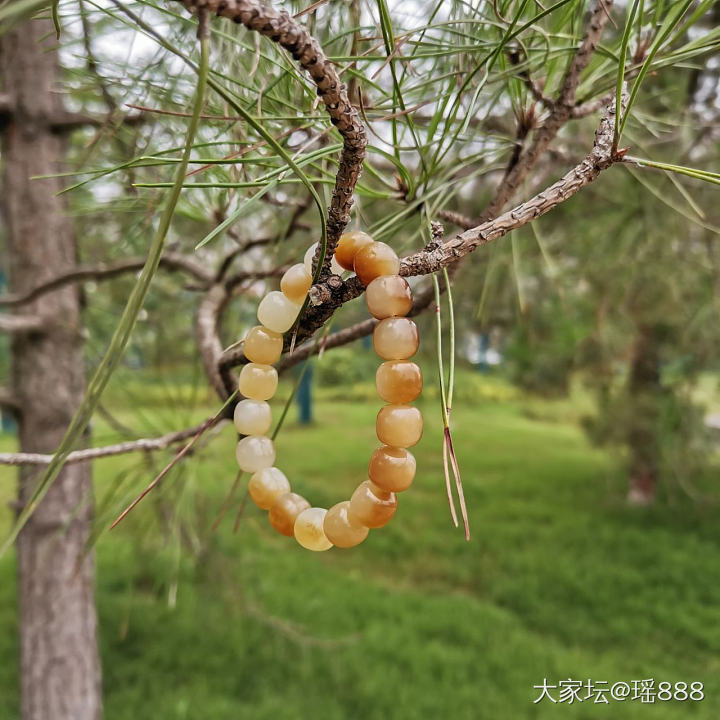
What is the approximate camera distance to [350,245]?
0.23m

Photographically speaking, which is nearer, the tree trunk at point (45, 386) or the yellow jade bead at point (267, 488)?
the yellow jade bead at point (267, 488)

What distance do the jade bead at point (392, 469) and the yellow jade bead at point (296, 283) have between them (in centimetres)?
7

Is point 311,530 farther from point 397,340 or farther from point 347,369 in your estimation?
point 347,369

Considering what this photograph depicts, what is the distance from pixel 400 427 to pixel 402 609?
1579 millimetres

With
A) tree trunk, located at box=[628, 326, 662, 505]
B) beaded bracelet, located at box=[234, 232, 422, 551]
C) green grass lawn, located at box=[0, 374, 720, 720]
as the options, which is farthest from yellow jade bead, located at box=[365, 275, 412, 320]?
tree trunk, located at box=[628, 326, 662, 505]

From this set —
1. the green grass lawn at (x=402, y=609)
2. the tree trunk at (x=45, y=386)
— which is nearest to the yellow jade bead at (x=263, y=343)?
the green grass lawn at (x=402, y=609)

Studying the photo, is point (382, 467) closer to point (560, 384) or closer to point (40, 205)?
point (40, 205)

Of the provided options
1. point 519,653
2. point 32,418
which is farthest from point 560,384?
point 32,418

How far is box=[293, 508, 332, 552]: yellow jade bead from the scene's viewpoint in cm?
24

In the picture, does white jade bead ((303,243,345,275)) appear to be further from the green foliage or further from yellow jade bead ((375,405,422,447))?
the green foliage

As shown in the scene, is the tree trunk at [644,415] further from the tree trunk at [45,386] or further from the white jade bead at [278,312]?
the white jade bead at [278,312]

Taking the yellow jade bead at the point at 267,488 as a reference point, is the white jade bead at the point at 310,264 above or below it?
above

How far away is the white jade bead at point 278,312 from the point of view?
230 millimetres

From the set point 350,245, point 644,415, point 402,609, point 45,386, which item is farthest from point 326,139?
point 644,415
